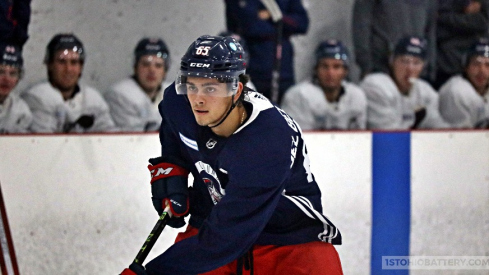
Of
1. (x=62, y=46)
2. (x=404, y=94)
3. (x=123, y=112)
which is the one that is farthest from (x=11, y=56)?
(x=404, y=94)

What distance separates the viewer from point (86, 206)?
297 cm

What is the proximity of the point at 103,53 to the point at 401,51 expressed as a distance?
6.16ft

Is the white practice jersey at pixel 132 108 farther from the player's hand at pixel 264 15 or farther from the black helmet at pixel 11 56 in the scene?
the player's hand at pixel 264 15

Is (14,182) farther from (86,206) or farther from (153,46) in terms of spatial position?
(153,46)

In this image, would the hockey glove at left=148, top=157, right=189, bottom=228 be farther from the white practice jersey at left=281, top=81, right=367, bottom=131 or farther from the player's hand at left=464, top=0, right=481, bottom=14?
the player's hand at left=464, top=0, right=481, bottom=14

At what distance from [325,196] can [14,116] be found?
1.51 meters

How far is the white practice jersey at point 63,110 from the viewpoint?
148 inches

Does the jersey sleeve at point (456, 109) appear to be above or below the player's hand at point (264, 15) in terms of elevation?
A: below

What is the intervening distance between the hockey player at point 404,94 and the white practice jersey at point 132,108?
1347mm

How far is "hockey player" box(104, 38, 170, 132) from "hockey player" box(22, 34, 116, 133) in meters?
0.11

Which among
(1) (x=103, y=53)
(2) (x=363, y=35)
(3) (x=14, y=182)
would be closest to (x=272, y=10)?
(2) (x=363, y=35)

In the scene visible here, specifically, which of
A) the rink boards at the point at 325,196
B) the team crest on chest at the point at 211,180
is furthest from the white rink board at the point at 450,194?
the team crest on chest at the point at 211,180

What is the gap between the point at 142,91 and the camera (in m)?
4.22

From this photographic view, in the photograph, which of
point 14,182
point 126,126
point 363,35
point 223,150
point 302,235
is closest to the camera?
point 223,150
